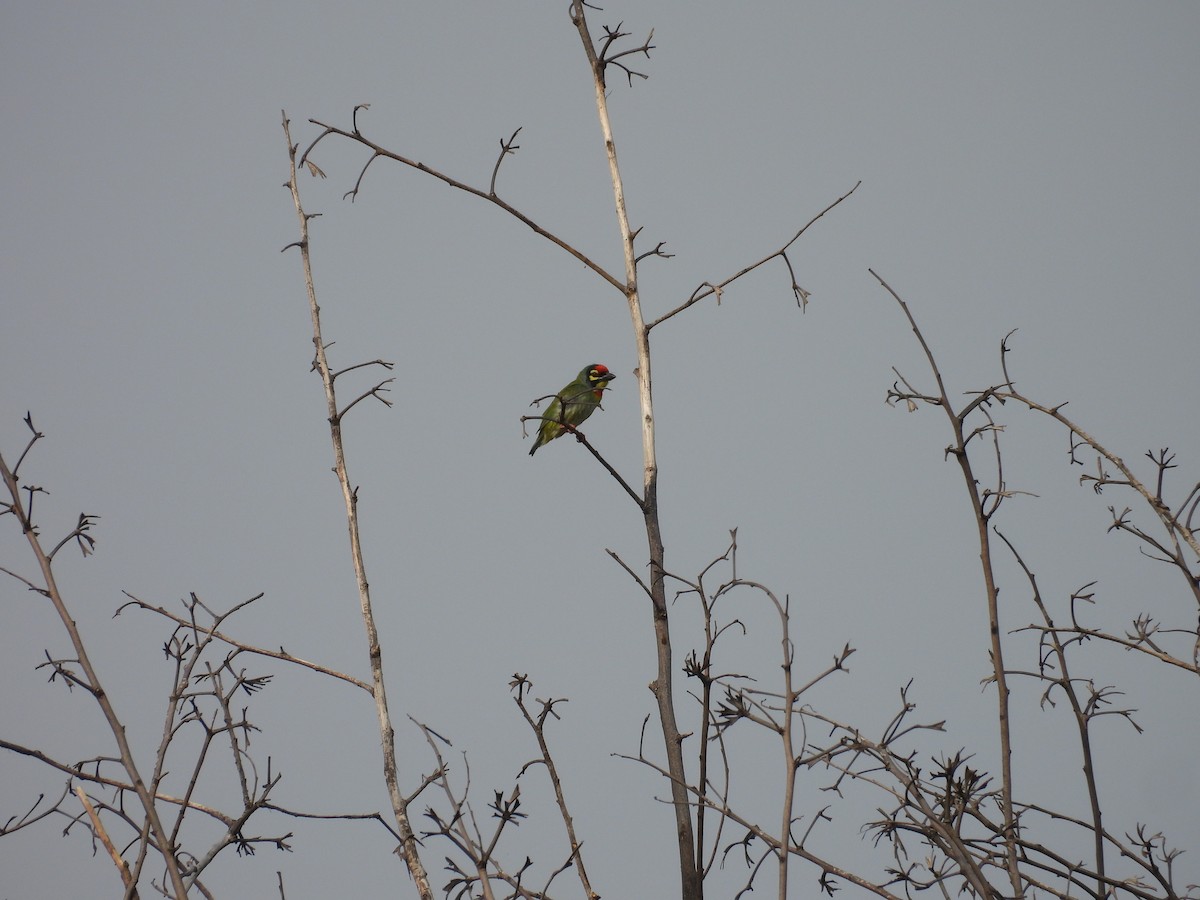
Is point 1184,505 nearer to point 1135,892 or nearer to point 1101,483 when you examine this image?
point 1101,483

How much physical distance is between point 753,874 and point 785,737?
70cm

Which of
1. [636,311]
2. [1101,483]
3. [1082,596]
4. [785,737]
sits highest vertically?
[636,311]

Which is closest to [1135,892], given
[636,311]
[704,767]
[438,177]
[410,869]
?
[704,767]

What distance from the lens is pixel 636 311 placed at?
3.65 metres

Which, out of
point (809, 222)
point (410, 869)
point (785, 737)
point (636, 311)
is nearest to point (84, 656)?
point (410, 869)

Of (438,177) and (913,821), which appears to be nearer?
(913,821)

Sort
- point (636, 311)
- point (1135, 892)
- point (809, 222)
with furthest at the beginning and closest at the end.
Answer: point (809, 222) → point (636, 311) → point (1135, 892)

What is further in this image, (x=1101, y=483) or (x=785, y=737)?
(x=1101, y=483)

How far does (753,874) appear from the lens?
298 cm

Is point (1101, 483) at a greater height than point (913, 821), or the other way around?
point (1101, 483)

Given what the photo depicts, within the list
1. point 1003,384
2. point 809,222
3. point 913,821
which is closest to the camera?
point 913,821

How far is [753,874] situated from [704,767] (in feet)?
0.98

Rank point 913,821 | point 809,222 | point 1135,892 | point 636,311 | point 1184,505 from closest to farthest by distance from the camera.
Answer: point 1135,892 < point 913,821 < point 1184,505 < point 636,311 < point 809,222

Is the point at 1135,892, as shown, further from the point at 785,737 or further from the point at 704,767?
the point at 704,767
